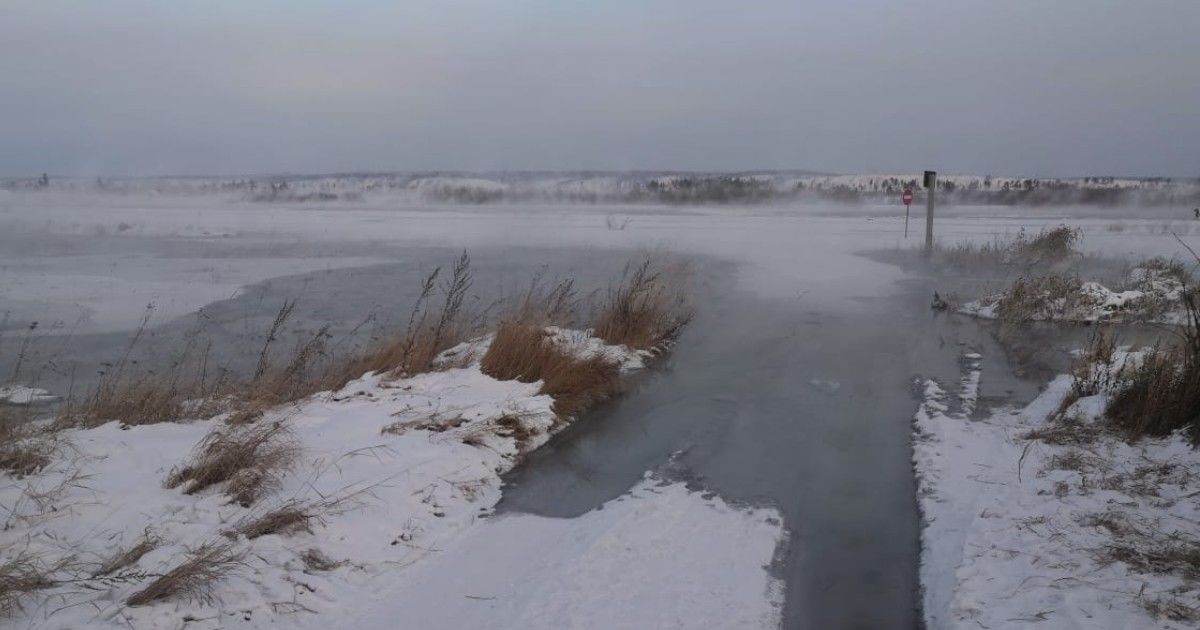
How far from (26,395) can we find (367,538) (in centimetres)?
566

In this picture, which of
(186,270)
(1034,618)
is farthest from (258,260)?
(1034,618)

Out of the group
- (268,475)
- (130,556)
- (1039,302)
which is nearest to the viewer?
(130,556)

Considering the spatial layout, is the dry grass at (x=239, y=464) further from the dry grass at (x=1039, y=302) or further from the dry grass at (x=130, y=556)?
the dry grass at (x=1039, y=302)

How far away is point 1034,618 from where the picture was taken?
3949 millimetres

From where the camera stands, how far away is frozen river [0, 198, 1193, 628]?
19.5 ft

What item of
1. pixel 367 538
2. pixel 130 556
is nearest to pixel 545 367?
pixel 367 538

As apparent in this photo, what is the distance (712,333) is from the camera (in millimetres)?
12727

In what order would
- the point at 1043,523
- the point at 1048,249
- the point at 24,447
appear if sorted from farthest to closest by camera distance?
the point at 1048,249 → the point at 24,447 → the point at 1043,523

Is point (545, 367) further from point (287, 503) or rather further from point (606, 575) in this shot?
point (606, 575)

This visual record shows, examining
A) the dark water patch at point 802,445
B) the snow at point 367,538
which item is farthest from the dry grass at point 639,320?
the snow at point 367,538

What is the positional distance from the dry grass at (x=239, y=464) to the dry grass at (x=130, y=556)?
699 millimetres

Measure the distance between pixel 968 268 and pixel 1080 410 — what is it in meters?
14.0

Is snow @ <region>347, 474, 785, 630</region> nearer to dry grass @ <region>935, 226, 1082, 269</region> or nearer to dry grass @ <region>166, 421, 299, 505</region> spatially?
dry grass @ <region>166, 421, 299, 505</region>

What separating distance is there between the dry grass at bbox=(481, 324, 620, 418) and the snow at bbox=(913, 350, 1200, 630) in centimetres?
343
